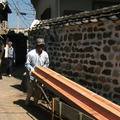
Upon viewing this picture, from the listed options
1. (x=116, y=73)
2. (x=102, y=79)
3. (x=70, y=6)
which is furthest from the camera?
(x=70, y=6)

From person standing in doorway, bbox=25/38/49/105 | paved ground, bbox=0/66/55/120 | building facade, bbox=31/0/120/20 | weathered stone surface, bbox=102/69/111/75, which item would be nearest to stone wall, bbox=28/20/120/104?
weathered stone surface, bbox=102/69/111/75

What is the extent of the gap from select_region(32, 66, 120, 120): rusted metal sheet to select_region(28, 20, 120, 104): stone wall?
1068 millimetres

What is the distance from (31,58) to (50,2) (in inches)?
259

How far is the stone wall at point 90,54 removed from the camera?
4.90 m

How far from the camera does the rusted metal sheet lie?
10.9 ft

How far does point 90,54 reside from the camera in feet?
18.2

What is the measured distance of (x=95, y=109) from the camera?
352 centimetres

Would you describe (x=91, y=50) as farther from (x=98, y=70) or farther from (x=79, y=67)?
(x=79, y=67)

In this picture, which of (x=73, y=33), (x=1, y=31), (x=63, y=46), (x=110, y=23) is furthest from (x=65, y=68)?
(x=1, y=31)

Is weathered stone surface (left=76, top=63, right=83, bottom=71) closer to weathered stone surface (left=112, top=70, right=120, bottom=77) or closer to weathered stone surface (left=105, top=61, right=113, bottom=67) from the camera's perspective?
weathered stone surface (left=105, top=61, right=113, bottom=67)

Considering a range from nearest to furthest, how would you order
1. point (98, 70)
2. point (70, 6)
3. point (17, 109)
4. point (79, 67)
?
point (98, 70) → point (17, 109) → point (79, 67) → point (70, 6)

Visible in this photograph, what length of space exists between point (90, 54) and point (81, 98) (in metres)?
1.92

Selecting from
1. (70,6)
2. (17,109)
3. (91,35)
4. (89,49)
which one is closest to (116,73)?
Result: (89,49)

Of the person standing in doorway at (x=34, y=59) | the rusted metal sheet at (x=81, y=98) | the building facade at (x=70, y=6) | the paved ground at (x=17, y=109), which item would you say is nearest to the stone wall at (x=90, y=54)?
the person standing in doorway at (x=34, y=59)
